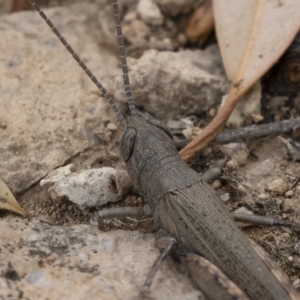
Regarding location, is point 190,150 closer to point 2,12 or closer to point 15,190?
point 15,190

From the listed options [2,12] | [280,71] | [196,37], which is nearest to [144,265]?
[280,71]

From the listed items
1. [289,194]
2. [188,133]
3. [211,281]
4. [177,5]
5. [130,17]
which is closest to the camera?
[211,281]

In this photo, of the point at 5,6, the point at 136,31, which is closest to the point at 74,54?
the point at 136,31

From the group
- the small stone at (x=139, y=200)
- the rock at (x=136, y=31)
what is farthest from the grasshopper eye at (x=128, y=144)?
the rock at (x=136, y=31)

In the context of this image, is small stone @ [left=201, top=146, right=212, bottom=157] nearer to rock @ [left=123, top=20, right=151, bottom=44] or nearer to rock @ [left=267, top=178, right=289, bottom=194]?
rock @ [left=267, top=178, right=289, bottom=194]

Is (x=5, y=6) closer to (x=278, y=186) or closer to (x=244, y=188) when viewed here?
(x=244, y=188)
